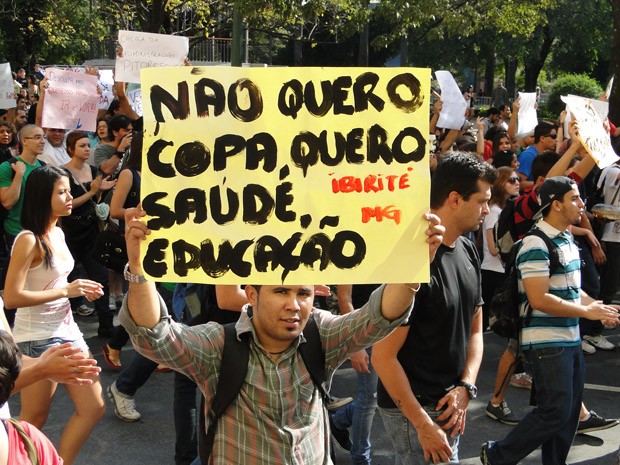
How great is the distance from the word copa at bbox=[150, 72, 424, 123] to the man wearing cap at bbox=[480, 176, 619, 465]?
2.10 meters

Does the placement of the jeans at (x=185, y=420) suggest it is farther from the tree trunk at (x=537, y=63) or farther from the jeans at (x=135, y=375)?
the tree trunk at (x=537, y=63)

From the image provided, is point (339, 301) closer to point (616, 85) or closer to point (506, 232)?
point (506, 232)

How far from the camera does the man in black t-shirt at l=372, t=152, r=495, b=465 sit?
11.2 feet

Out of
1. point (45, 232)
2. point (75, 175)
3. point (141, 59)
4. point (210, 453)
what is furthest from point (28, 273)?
point (141, 59)

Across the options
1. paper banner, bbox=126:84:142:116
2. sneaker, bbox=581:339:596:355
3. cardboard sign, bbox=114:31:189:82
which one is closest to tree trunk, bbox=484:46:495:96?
paper banner, bbox=126:84:142:116

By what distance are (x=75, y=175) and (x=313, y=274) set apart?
5520mm

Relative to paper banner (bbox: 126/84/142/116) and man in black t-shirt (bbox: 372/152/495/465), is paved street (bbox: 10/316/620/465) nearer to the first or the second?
man in black t-shirt (bbox: 372/152/495/465)

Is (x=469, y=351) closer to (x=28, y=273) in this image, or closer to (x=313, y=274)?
(x=313, y=274)

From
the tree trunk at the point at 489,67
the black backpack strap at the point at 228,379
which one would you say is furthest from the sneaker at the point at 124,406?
the tree trunk at the point at 489,67

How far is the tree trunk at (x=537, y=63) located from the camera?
3884 cm

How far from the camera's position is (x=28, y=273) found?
4391mm

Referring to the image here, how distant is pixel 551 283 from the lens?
4520 mm

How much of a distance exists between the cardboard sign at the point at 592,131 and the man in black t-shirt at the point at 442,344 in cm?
237

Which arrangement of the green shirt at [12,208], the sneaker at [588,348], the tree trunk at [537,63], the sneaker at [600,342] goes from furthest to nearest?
the tree trunk at [537,63] < the sneaker at [600,342] < the sneaker at [588,348] < the green shirt at [12,208]
